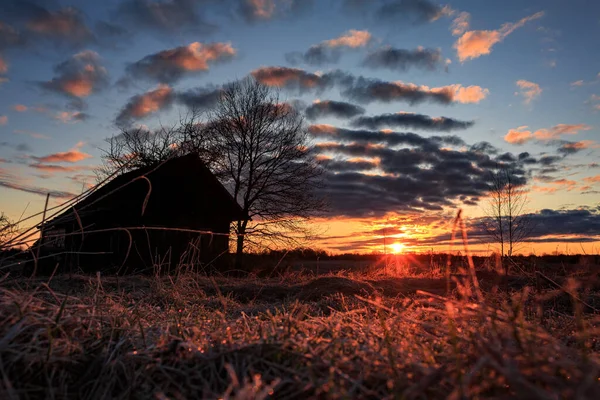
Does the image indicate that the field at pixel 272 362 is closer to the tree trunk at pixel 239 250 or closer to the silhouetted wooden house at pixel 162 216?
the silhouetted wooden house at pixel 162 216

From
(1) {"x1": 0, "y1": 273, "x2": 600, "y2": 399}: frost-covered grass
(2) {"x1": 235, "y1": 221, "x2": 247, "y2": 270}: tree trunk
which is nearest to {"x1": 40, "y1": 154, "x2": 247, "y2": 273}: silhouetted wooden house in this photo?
(2) {"x1": 235, "y1": 221, "x2": 247, "y2": 270}: tree trunk

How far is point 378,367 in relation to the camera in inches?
59.5

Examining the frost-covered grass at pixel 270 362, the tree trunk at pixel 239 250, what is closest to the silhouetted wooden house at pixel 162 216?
the tree trunk at pixel 239 250

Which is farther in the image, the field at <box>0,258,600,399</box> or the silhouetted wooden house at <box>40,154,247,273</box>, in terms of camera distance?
the silhouetted wooden house at <box>40,154,247,273</box>

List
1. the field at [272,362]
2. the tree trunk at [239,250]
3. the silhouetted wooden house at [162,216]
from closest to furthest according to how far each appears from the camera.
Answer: the field at [272,362] → the silhouetted wooden house at [162,216] → the tree trunk at [239,250]

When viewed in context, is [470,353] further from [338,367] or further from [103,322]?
[103,322]

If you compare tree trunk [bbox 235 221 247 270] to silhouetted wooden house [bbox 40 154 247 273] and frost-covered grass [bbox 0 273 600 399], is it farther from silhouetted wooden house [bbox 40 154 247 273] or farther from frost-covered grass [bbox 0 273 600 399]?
frost-covered grass [bbox 0 273 600 399]

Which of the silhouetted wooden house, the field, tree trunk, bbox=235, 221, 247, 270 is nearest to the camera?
the field

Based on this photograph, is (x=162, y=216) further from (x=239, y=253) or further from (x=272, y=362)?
(x=272, y=362)

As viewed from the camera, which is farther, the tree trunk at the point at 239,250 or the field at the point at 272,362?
the tree trunk at the point at 239,250

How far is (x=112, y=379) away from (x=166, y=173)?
18048mm

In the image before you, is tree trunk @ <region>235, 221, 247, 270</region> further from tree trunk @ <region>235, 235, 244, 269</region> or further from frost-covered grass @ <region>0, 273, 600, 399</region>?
frost-covered grass @ <region>0, 273, 600, 399</region>

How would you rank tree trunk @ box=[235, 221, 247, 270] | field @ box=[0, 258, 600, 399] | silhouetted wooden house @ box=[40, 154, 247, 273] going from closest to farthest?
field @ box=[0, 258, 600, 399] < silhouetted wooden house @ box=[40, 154, 247, 273] < tree trunk @ box=[235, 221, 247, 270]

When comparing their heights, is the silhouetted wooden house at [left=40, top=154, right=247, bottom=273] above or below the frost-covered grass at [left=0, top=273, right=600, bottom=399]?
above
